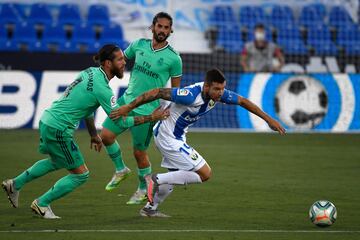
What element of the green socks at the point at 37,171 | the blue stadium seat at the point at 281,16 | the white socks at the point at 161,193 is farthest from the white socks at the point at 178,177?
the blue stadium seat at the point at 281,16

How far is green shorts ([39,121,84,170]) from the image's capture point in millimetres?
9789

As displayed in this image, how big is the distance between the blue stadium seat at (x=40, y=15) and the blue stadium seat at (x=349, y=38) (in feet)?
28.9

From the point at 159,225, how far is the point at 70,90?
5.78ft

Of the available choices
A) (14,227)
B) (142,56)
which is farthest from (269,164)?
(14,227)

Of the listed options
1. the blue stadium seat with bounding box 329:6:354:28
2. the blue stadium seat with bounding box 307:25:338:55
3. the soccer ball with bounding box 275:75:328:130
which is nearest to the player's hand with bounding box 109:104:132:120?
the soccer ball with bounding box 275:75:328:130

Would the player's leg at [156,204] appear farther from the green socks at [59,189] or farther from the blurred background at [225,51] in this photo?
the blurred background at [225,51]

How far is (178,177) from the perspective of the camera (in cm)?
1002

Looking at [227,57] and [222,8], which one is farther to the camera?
[222,8]

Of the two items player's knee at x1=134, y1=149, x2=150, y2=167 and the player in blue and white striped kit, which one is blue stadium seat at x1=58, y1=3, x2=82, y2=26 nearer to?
player's knee at x1=134, y1=149, x2=150, y2=167

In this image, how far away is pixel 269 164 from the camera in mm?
16031

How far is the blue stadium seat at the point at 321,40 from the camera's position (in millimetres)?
27438

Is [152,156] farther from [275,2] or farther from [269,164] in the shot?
[275,2]

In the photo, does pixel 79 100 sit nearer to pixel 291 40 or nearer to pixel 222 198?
pixel 222 198

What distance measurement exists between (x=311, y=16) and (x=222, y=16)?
2.89 meters
